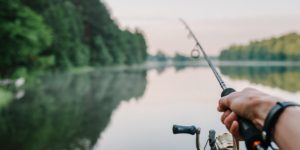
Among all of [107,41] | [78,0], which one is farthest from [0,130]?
[107,41]

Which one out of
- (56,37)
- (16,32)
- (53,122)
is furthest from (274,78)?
(53,122)

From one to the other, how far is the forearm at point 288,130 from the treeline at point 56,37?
31.8 metres

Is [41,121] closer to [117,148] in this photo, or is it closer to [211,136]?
[117,148]

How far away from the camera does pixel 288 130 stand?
135 cm

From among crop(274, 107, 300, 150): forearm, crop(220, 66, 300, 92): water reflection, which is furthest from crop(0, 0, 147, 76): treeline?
crop(274, 107, 300, 150): forearm

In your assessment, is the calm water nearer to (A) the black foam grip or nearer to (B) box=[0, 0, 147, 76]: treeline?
(B) box=[0, 0, 147, 76]: treeline

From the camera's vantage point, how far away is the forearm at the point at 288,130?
1.33 meters

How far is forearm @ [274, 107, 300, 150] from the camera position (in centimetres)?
133

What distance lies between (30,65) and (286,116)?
37.1 m

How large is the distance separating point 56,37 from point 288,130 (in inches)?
2322

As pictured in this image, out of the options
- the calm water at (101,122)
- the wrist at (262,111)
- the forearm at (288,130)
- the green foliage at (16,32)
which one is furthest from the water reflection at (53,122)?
the forearm at (288,130)

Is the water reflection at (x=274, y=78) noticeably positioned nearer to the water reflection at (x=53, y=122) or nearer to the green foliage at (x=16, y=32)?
the water reflection at (x=53, y=122)

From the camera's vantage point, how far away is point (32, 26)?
34031mm

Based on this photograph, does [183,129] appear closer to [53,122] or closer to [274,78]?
[53,122]
